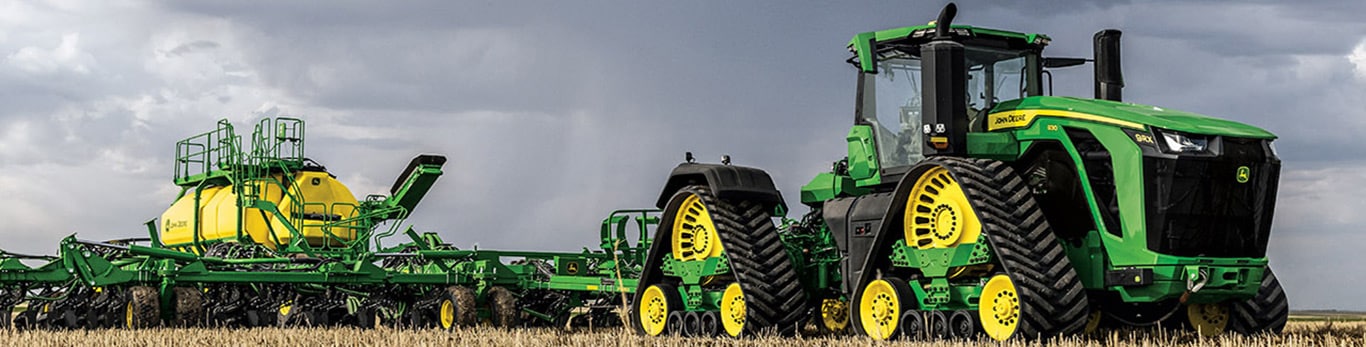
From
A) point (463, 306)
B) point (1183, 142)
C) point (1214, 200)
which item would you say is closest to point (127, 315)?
point (463, 306)

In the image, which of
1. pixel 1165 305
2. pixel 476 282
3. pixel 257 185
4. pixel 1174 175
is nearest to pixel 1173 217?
pixel 1174 175

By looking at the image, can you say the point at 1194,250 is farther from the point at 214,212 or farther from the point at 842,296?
the point at 214,212

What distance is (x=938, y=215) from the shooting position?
1217 cm

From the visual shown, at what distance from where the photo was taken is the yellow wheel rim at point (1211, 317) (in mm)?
12836

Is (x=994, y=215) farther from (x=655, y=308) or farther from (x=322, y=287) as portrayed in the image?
(x=322, y=287)

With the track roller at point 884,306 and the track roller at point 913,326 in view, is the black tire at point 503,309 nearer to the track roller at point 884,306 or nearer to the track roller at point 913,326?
the track roller at point 884,306

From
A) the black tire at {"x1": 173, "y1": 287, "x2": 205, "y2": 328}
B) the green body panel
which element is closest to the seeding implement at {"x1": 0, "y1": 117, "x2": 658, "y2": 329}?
the black tire at {"x1": 173, "y1": 287, "x2": 205, "y2": 328}

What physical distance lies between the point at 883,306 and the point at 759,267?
62.5 inches

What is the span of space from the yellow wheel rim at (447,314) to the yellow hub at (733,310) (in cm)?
516

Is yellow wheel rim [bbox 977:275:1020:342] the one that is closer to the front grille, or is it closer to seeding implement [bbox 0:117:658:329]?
Result: the front grille

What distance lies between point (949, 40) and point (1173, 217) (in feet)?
7.93

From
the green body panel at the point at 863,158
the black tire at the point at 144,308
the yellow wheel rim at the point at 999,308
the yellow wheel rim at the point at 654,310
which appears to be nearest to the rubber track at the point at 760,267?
the green body panel at the point at 863,158

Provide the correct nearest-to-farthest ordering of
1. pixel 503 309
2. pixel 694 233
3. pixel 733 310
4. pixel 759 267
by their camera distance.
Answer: pixel 759 267, pixel 733 310, pixel 694 233, pixel 503 309

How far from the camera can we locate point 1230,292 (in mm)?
11391
